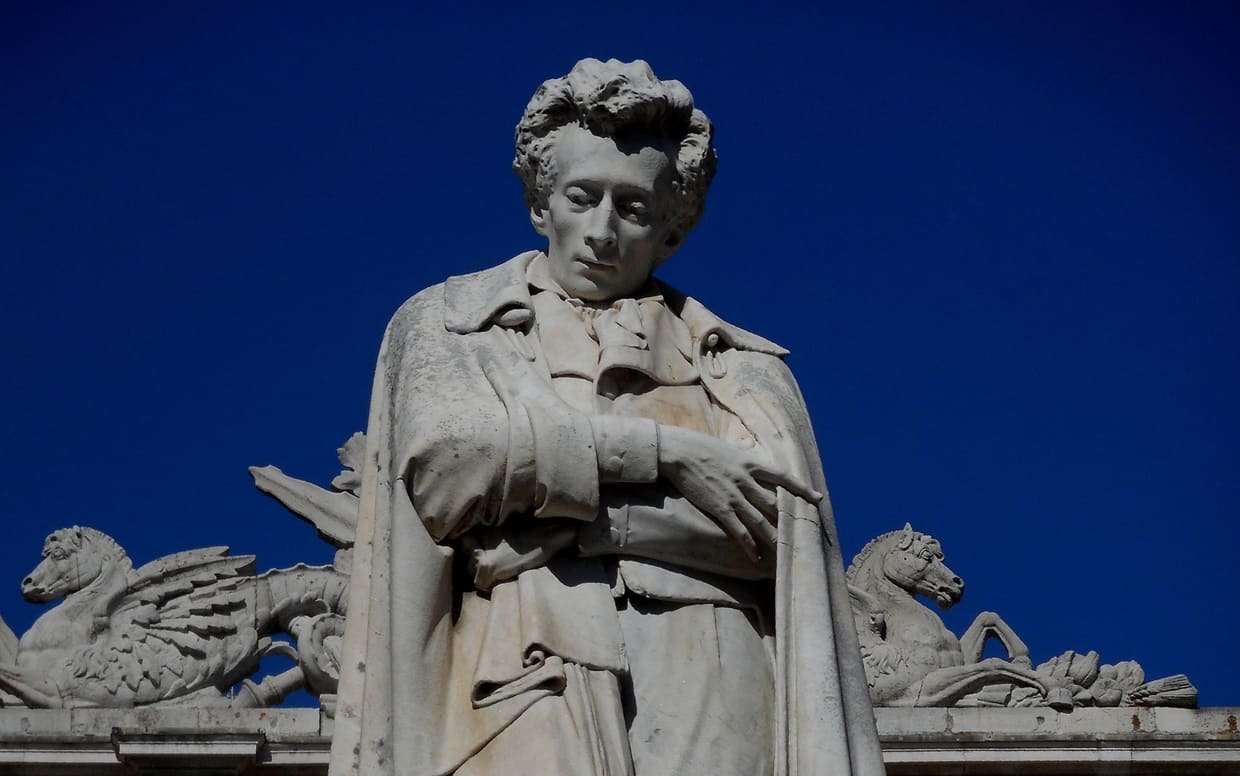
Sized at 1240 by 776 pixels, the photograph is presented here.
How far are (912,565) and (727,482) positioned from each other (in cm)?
1677

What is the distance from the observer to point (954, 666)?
23.6 meters

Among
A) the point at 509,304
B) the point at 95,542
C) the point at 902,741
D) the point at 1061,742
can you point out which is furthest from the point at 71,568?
the point at 509,304

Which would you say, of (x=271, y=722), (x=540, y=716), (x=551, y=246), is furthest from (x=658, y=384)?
(x=271, y=722)

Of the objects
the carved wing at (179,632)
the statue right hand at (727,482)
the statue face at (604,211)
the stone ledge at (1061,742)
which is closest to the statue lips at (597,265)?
the statue face at (604,211)

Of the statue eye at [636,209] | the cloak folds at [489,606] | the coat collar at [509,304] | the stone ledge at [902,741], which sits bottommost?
the cloak folds at [489,606]

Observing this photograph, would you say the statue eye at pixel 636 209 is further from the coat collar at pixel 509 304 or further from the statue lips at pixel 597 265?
the coat collar at pixel 509 304

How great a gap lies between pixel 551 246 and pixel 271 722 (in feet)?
50.3

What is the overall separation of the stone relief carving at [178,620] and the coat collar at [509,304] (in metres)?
14.9

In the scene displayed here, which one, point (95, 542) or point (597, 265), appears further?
point (95, 542)

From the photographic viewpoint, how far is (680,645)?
7402 mm

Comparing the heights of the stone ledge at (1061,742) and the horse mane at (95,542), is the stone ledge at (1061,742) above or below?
below

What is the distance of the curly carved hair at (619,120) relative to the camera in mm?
7797

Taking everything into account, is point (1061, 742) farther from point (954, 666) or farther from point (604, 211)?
point (604, 211)

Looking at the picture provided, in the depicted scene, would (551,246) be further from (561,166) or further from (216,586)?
(216,586)
